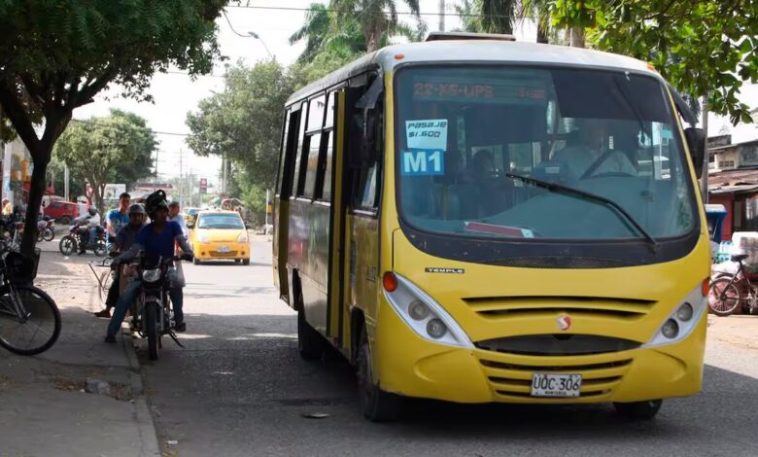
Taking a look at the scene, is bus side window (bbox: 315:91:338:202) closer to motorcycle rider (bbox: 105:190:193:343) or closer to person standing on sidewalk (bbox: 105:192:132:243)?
motorcycle rider (bbox: 105:190:193:343)

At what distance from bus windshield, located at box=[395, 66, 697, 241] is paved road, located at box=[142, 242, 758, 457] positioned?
1435 mm

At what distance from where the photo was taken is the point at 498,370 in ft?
23.7

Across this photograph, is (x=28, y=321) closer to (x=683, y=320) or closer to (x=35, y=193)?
(x=35, y=193)

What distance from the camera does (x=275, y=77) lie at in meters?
54.2

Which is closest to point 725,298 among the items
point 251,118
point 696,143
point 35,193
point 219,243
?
point 696,143

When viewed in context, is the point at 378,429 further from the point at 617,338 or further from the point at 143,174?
the point at 143,174

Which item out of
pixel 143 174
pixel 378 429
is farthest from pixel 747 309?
pixel 143 174

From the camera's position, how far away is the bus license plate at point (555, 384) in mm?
7230

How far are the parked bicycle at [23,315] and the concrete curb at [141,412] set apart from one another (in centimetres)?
91

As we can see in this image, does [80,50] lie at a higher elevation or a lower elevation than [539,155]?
higher

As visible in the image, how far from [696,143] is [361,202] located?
2.50 metres

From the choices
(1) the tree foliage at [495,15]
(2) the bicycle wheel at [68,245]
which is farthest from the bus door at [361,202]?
(2) the bicycle wheel at [68,245]

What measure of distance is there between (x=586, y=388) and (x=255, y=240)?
48.3 m

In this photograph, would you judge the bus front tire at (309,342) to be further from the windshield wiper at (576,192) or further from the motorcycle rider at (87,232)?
the motorcycle rider at (87,232)
